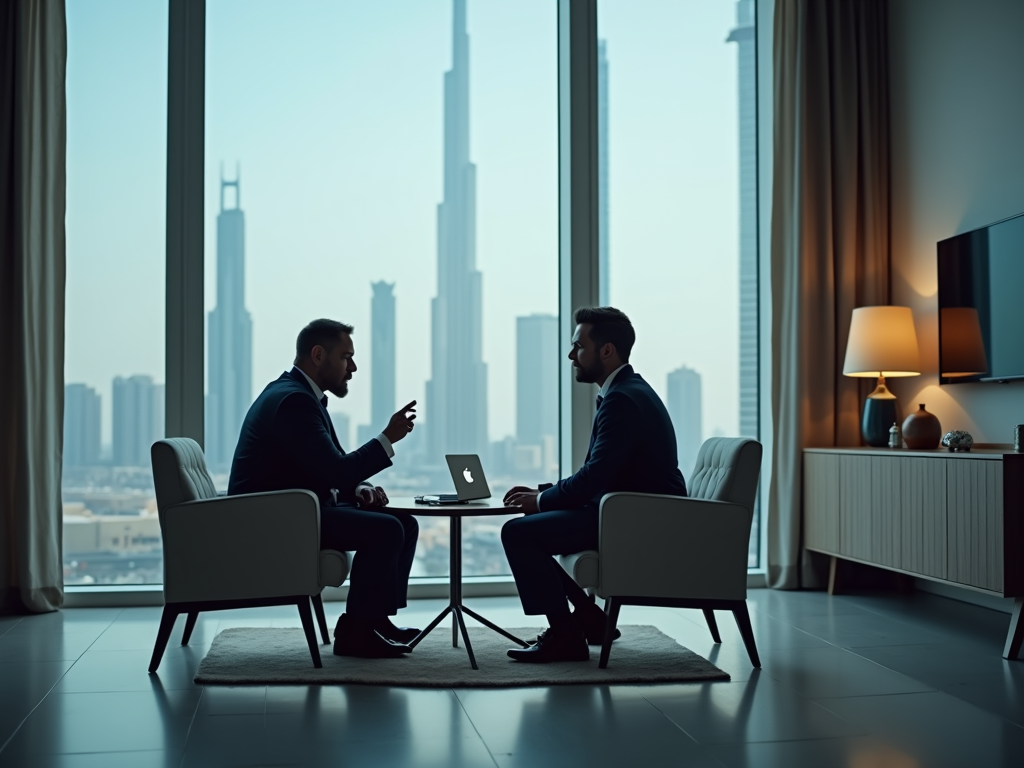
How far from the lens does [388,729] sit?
287 cm

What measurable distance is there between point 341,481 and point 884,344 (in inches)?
109

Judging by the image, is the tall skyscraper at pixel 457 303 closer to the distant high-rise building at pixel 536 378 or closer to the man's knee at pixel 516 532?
the distant high-rise building at pixel 536 378

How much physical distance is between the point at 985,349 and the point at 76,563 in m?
4.32

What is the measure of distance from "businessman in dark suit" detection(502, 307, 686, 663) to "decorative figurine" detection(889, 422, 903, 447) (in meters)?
1.67

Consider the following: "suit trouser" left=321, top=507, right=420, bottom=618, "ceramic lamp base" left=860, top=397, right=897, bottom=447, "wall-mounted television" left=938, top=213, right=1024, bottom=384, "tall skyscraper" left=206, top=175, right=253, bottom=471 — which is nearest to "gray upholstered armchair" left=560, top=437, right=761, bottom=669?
"suit trouser" left=321, top=507, right=420, bottom=618

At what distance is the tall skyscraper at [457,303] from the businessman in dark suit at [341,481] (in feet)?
4.57

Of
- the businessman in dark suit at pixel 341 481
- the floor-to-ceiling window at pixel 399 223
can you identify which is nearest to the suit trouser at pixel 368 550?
the businessman in dark suit at pixel 341 481

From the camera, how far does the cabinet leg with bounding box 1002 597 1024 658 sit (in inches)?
149

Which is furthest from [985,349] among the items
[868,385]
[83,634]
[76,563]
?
[76,563]

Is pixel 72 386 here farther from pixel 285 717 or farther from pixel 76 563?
pixel 285 717

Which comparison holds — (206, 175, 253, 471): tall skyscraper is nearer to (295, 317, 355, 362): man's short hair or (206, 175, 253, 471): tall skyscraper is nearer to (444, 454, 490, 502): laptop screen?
(295, 317, 355, 362): man's short hair

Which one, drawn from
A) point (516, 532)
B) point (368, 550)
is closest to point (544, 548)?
point (516, 532)

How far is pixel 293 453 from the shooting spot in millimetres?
3697

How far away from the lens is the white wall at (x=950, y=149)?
4.61 metres
